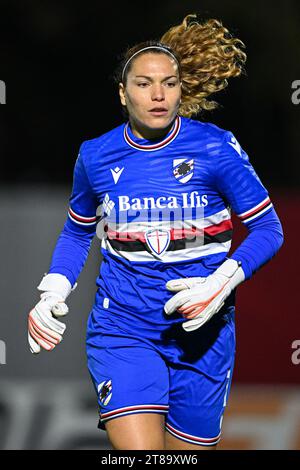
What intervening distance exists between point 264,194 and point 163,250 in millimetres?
434

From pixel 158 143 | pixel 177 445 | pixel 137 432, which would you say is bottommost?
pixel 177 445

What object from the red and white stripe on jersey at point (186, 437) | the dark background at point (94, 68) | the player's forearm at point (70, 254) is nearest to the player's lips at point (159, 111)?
the player's forearm at point (70, 254)

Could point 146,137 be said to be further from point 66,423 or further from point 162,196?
point 66,423

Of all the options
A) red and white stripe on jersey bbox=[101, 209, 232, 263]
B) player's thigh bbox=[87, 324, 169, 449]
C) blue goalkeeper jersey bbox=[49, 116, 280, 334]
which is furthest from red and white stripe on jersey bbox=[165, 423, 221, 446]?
red and white stripe on jersey bbox=[101, 209, 232, 263]

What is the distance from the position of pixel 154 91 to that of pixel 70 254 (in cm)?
78

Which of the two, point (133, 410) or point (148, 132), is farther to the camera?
point (148, 132)

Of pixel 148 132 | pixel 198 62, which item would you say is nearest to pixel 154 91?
pixel 148 132

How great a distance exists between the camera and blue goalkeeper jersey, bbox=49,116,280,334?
3.68 m

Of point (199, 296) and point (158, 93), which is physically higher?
point (158, 93)

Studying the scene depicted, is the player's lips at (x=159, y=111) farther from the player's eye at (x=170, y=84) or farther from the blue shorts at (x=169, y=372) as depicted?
the blue shorts at (x=169, y=372)

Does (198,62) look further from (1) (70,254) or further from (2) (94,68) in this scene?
(2) (94,68)

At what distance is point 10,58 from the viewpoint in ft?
20.7

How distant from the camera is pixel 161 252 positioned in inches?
145

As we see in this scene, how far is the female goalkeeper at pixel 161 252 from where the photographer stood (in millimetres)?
3637
